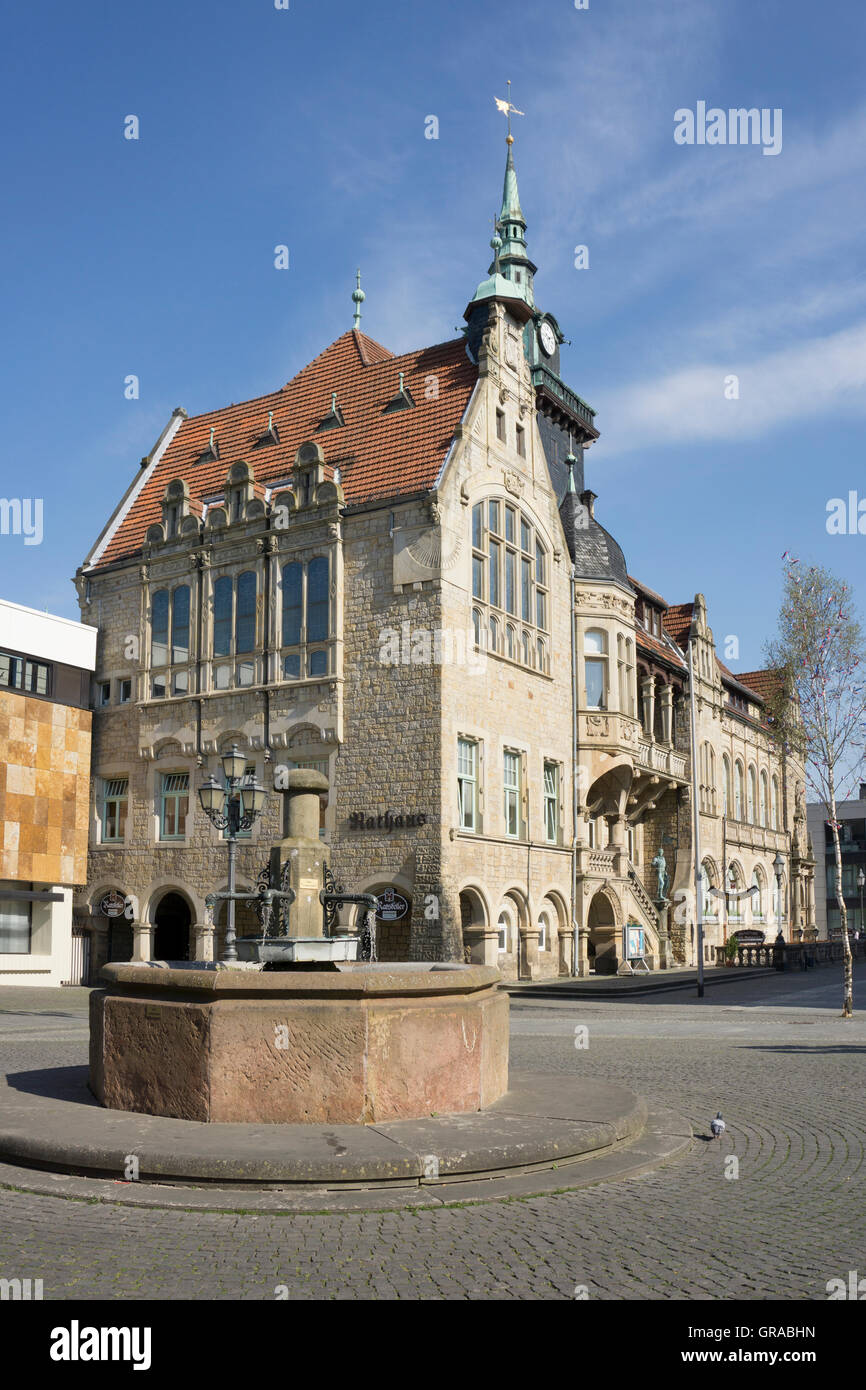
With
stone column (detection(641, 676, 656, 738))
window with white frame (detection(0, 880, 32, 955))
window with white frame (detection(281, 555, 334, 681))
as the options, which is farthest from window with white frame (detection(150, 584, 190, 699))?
stone column (detection(641, 676, 656, 738))

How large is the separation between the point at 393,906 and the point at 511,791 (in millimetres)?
5712

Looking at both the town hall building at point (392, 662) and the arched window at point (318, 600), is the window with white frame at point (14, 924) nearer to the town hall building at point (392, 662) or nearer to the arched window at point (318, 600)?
the town hall building at point (392, 662)

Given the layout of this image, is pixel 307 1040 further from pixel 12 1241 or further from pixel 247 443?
pixel 247 443

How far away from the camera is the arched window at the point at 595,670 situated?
3869 centimetres

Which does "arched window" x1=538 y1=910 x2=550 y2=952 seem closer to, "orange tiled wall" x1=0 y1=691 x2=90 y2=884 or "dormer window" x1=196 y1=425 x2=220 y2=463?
"orange tiled wall" x1=0 y1=691 x2=90 y2=884

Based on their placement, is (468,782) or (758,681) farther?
(758,681)

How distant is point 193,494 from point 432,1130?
31749mm

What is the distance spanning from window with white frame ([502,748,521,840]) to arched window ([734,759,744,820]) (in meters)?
24.7

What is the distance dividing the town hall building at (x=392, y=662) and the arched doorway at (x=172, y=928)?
110mm

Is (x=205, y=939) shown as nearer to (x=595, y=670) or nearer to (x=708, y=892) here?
(x=595, y=670)

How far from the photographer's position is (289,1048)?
8.53m

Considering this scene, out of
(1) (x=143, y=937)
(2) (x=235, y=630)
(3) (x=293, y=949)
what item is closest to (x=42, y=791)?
(1) (x=143, y=937)

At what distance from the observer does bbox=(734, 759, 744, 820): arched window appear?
5647 centimetres
